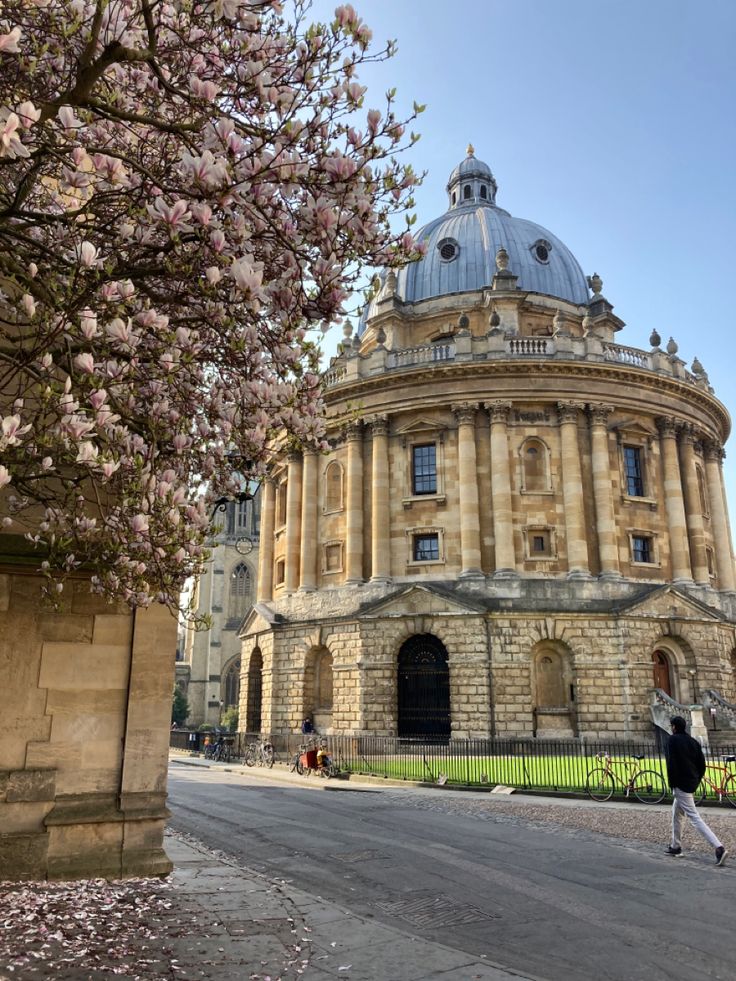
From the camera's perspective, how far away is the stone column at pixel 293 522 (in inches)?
1436

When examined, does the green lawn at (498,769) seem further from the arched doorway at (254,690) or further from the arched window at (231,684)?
the arched window at (231,684)

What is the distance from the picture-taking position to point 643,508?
33.4 m

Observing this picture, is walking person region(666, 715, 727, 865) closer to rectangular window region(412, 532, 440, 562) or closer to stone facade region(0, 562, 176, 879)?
stone facade region(0, 562, 176, 879)

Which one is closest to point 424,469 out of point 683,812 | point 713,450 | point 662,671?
point 662,671

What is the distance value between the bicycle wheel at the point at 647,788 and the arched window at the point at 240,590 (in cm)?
5806

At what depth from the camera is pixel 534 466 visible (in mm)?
32969

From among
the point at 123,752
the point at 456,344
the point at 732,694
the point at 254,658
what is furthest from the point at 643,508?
the point at 123,752

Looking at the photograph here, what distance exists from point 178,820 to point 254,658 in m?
25.1

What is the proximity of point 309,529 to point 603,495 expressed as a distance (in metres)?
12.9

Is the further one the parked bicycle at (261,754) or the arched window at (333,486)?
the arched window at (333,486)

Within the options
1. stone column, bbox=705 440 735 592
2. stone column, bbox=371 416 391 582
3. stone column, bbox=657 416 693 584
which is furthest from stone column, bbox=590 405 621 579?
stone column, bbox=371 416 391 582

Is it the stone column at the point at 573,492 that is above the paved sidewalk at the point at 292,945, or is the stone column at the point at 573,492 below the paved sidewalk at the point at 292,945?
above

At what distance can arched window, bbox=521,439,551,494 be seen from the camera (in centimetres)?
3256

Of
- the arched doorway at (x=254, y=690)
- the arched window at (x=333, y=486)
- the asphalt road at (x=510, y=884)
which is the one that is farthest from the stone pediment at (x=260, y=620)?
the asphalt road at (x=510, y=884)
